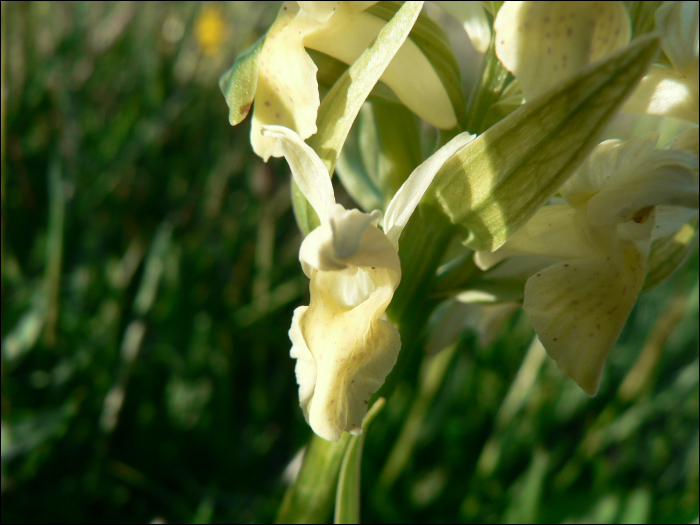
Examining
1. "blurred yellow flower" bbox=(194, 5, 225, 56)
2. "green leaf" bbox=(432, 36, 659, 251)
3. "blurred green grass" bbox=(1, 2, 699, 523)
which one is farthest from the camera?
"blurred yellow flower" bbox=(194, 5, 225, 56)

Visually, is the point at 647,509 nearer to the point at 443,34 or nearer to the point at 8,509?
the point at 443,34

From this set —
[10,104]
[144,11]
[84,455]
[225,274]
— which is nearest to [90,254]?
[225,274]

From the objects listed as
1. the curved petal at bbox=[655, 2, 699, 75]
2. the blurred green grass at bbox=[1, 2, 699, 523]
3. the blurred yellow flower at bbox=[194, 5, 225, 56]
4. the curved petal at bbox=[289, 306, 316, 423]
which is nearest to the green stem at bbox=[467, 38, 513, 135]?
the curved petal at bbox=[655, 2, 699, 75]

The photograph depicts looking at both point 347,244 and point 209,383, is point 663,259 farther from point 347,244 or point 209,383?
point 209,383

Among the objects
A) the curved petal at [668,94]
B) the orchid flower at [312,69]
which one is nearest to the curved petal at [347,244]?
the orchid flower at [312,69]

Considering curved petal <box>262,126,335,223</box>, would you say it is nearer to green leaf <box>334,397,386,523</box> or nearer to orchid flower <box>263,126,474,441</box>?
orchid flower <box>263,126,474,441</box>
